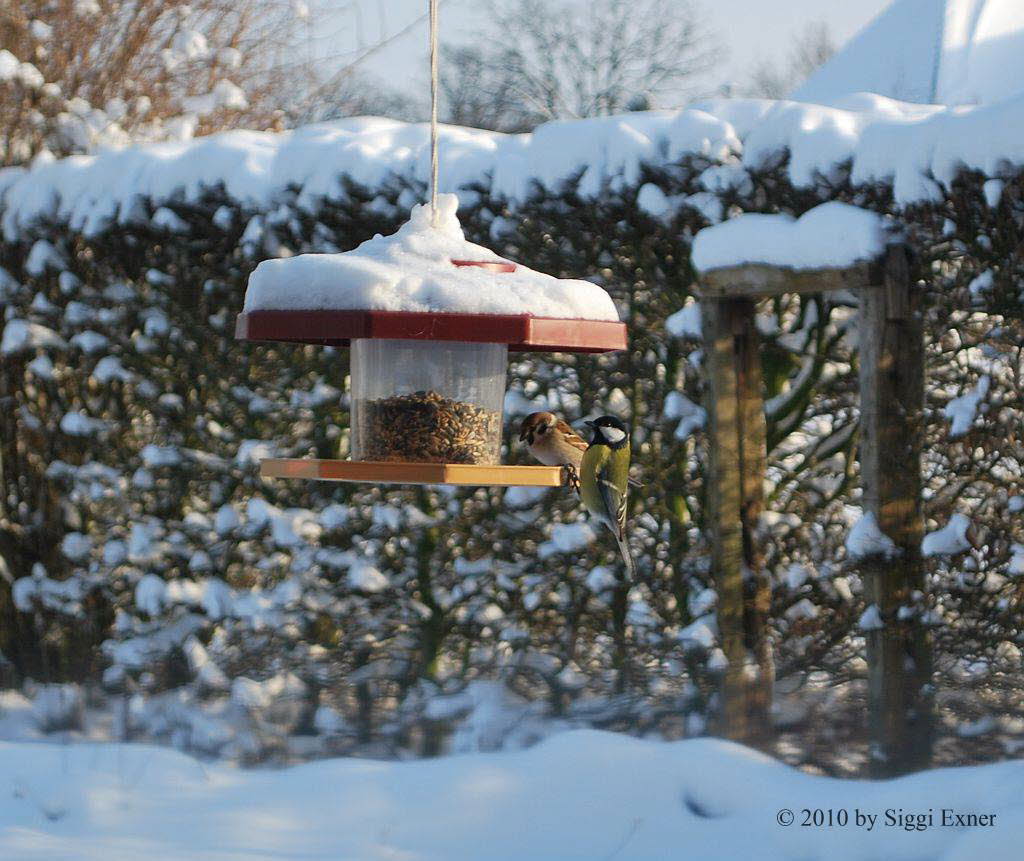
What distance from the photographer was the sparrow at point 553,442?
146 inches

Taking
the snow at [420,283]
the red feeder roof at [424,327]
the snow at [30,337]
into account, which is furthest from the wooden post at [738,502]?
the snow at [30,337]

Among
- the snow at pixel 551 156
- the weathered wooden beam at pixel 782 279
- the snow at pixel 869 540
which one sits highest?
the snow at pixel 551 156

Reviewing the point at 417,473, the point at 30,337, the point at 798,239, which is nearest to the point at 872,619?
the point at 798,239

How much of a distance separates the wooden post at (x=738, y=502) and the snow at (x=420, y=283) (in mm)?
1885

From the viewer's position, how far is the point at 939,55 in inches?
422

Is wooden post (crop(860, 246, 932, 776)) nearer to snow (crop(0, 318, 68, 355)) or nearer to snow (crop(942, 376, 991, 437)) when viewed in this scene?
snow (crop(942, 376, 991, 437))

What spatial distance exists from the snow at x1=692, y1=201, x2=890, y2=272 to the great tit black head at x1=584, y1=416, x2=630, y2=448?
139 centimetres

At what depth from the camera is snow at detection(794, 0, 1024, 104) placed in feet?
34.1

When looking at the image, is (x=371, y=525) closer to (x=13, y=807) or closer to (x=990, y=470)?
(x=13, y=807)

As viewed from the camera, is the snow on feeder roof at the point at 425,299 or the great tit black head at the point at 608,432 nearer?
the snow on feeder roof at the point at 425,299

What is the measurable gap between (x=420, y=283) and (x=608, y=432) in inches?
33.7

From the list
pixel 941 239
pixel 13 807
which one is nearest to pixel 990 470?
pixel 941 239

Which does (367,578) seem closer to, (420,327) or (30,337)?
(30,337)

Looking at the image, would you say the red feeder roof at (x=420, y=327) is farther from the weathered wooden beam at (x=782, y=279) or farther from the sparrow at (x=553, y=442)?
the weathered wooden beam at (x=782, y=279)
